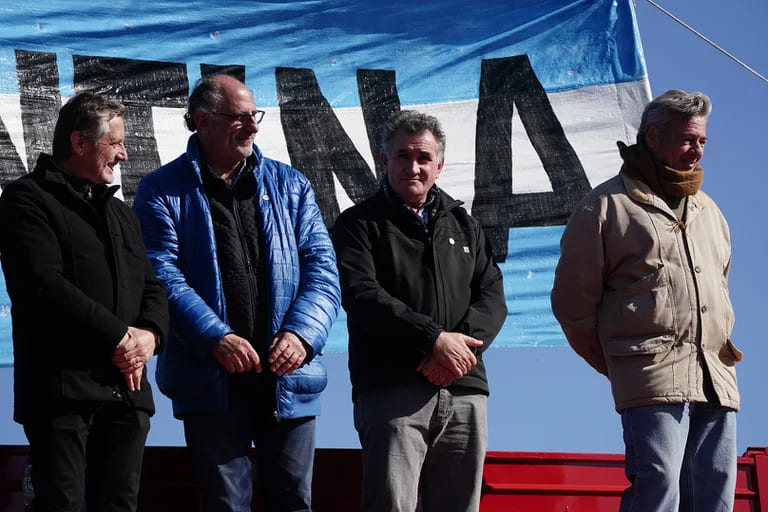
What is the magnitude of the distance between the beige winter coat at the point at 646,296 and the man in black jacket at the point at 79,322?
142 centimetres

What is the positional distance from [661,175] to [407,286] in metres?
0.97

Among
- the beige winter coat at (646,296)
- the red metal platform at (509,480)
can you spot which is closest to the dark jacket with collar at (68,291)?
the red metal platform at (509,480)

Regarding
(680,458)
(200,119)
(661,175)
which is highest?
(200,119)

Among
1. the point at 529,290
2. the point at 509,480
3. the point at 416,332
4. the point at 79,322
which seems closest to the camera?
the point at 79,322

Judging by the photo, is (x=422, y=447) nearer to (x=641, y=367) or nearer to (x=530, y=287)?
(x=641, y=367)

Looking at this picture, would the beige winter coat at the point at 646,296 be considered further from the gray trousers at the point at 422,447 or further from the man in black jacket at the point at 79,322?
the man in black jacket at the point at 79,322

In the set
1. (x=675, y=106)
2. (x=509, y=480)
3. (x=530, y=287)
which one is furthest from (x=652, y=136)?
(x=530, y=287)

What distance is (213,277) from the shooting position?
138 inches

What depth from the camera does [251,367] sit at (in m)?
3.37

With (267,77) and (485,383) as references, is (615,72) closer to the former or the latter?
(267,77)

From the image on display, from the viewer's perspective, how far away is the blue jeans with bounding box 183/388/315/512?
131 inches

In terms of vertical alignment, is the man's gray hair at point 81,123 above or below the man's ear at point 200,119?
below

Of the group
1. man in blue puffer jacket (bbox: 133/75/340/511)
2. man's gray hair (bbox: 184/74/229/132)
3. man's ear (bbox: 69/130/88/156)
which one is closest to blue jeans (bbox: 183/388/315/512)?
man in blue puffer jacket (bbox: 133/75/340/511)

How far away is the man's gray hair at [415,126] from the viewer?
12.9 feet
